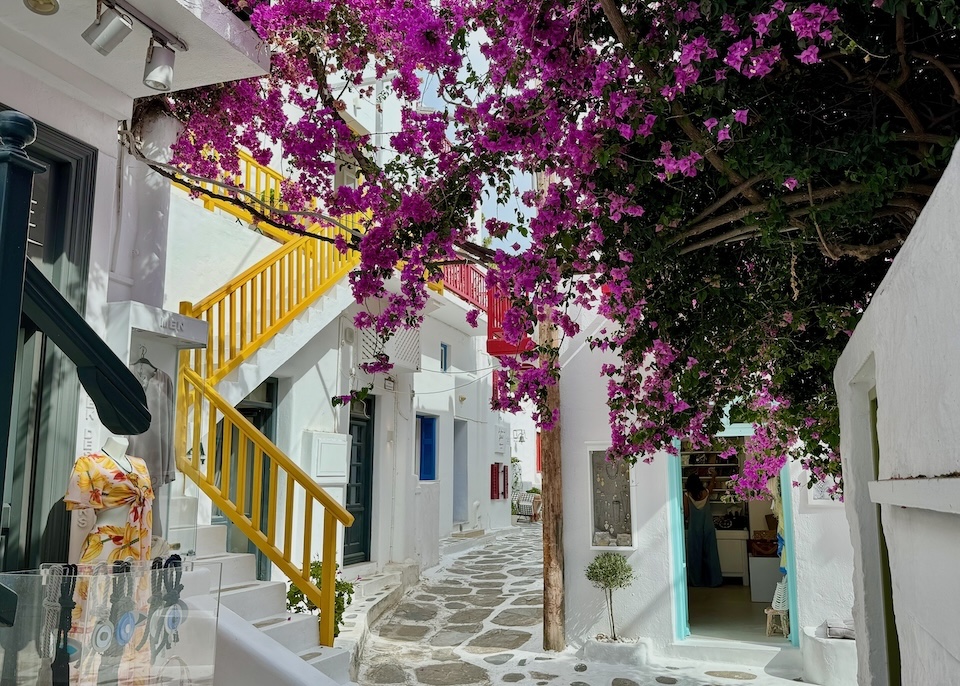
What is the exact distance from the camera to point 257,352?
8031 mm

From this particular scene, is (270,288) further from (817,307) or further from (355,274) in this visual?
(817,307)

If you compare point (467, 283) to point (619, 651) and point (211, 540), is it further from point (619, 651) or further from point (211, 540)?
point (211, 540)

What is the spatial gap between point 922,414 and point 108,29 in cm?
360

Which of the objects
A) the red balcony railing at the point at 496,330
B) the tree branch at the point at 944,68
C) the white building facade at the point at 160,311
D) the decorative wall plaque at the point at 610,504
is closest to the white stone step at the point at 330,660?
the white building facade at the point at 160,311

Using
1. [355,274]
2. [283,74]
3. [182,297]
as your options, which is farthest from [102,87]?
[182,297]

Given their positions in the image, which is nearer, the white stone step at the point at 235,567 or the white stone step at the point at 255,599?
the white stone step at the point at 255,599

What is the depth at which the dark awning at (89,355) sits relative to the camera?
1569 millimetres

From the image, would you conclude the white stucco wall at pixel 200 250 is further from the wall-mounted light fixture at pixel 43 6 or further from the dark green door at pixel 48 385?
the wall-mounted light fixture at pixel 43 6

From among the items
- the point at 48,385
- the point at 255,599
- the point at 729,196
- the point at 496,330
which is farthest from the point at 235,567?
the point at 496,330

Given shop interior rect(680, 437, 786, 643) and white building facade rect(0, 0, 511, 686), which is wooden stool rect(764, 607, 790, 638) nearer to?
shop interior rect(680, 437, 786, 643)

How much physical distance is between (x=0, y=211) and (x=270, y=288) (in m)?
7.16

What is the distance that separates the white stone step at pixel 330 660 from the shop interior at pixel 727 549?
520 cm

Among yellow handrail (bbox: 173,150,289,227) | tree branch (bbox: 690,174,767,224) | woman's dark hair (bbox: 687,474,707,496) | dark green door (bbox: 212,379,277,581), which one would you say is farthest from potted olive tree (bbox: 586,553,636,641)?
tree branch (bbox: 690,174,767,224)

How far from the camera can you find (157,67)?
388cm
